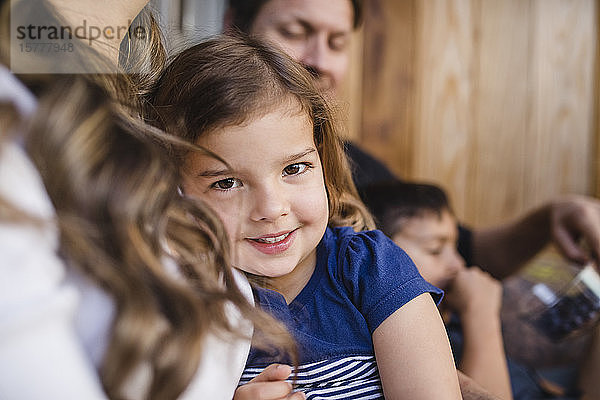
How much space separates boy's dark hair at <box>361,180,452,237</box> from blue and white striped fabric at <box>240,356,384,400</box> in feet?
1.41

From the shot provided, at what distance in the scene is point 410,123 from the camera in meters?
2.30

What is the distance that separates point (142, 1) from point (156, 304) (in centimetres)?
37

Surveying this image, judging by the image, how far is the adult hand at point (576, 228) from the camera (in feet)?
4.18

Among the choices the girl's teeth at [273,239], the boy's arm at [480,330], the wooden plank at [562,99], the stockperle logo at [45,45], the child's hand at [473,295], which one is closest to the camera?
the stockperle logo at [45,45]

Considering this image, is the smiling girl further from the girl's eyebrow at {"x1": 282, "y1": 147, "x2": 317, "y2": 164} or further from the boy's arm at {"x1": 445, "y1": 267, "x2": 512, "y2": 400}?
the boy's arm at {"x1": 445, "y1": 267, "x2": 512, "y2": 400}

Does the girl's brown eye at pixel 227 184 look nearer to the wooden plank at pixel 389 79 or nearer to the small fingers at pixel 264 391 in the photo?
the small fingers at pixel 264 391

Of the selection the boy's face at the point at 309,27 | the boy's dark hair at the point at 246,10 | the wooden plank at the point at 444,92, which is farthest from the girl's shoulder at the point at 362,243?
the wooden plank at the point at 444,92

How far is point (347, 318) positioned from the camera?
2.34 feet

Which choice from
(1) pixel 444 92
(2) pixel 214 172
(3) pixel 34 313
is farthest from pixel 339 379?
(1) pixel 444 92

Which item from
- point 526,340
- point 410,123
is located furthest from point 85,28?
point 410,123

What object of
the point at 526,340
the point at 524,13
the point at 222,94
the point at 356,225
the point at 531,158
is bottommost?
the point at 526,340

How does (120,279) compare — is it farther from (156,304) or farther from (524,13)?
(524,13)

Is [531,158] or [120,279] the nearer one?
[120,279]

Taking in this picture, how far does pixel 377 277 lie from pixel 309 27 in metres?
0.77
